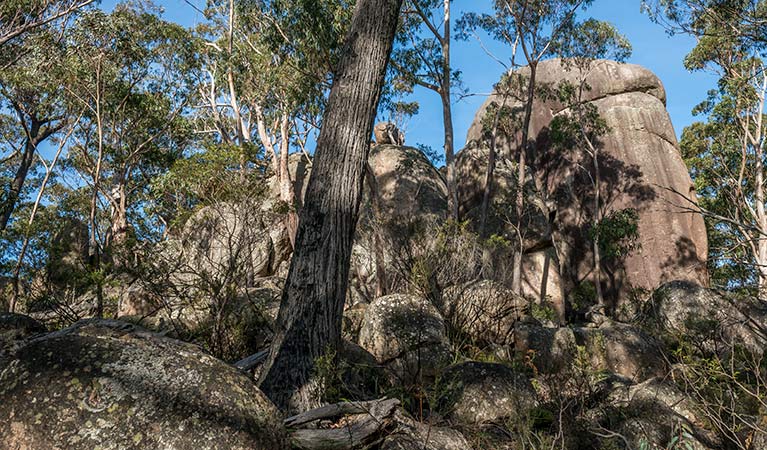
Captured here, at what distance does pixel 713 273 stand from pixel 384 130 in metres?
13.3

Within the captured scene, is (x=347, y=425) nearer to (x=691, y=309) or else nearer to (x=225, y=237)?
(x=225, y=237)

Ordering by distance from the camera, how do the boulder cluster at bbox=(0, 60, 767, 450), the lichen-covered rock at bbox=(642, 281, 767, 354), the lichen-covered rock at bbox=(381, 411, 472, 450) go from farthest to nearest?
the lichen-covered rock at bbox=(642, 281, 767, 354)
the lichen-covered rock at bbox=(381, 411, 472, 450)
the boulder cluster at bbox=(0, 60, 767, 450)

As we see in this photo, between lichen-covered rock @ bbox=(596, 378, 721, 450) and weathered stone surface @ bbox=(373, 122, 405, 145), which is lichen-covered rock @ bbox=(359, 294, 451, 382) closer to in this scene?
lichen-covered rock @ bbox=(596, 378, 721, 450)

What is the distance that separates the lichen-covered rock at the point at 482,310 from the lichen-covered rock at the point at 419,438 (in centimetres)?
518

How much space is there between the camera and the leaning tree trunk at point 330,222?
486cm

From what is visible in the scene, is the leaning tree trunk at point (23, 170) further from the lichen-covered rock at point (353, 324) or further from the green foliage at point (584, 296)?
the green foliage at point (584, 296)

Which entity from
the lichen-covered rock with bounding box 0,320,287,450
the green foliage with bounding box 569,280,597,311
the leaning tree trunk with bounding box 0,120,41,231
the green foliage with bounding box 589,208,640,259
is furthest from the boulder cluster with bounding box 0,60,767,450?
the leaning tree trunk with bounding box 0,120,41,231

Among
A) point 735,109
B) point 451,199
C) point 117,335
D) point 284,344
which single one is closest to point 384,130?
point 451,199

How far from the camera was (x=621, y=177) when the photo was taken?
77.8ft

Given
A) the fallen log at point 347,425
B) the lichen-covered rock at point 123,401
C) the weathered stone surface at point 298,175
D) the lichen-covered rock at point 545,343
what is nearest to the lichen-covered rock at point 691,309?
the lichen-covered rock at point 545,343

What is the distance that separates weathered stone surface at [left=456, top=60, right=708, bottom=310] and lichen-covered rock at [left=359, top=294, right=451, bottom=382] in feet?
43.4

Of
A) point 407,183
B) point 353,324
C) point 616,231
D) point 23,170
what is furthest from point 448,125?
point 23,170

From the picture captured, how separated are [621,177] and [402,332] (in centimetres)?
Result: 1873

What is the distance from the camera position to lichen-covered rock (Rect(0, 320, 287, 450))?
2.42 m
